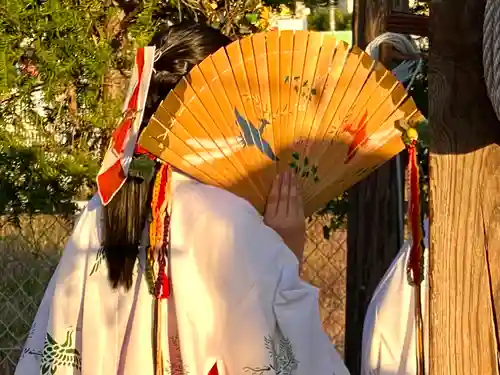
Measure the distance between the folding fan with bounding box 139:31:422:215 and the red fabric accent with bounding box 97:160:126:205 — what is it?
6.7 inches

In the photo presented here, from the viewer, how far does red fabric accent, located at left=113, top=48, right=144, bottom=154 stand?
222 cm

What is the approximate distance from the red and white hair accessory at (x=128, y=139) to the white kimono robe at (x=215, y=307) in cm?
13

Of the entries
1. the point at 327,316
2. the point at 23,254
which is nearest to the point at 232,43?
the point at 23,254

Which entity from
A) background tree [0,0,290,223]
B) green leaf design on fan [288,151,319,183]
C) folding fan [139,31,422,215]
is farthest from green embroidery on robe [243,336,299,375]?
background tree [0,0,290,223]

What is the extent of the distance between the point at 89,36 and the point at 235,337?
2518mm

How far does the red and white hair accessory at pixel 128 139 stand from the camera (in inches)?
87.5

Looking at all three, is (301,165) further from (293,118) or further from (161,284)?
(161,284)

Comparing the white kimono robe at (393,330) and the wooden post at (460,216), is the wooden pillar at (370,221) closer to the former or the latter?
the white kimono robe at (393,330)

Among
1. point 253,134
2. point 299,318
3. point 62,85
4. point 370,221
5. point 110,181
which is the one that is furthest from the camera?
point 62,85

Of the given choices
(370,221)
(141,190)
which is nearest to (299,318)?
(141,190)

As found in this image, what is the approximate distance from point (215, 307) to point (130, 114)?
0.50 m

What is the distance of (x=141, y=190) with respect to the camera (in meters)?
2.29

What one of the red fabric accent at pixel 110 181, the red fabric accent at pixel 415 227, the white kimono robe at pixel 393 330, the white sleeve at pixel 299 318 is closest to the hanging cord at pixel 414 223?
the red fabric accent at pixel 415 227

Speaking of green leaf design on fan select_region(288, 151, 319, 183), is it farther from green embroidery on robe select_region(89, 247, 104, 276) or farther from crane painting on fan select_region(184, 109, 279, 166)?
green embroidery on robe select_region(89, 247, 104, 276)
